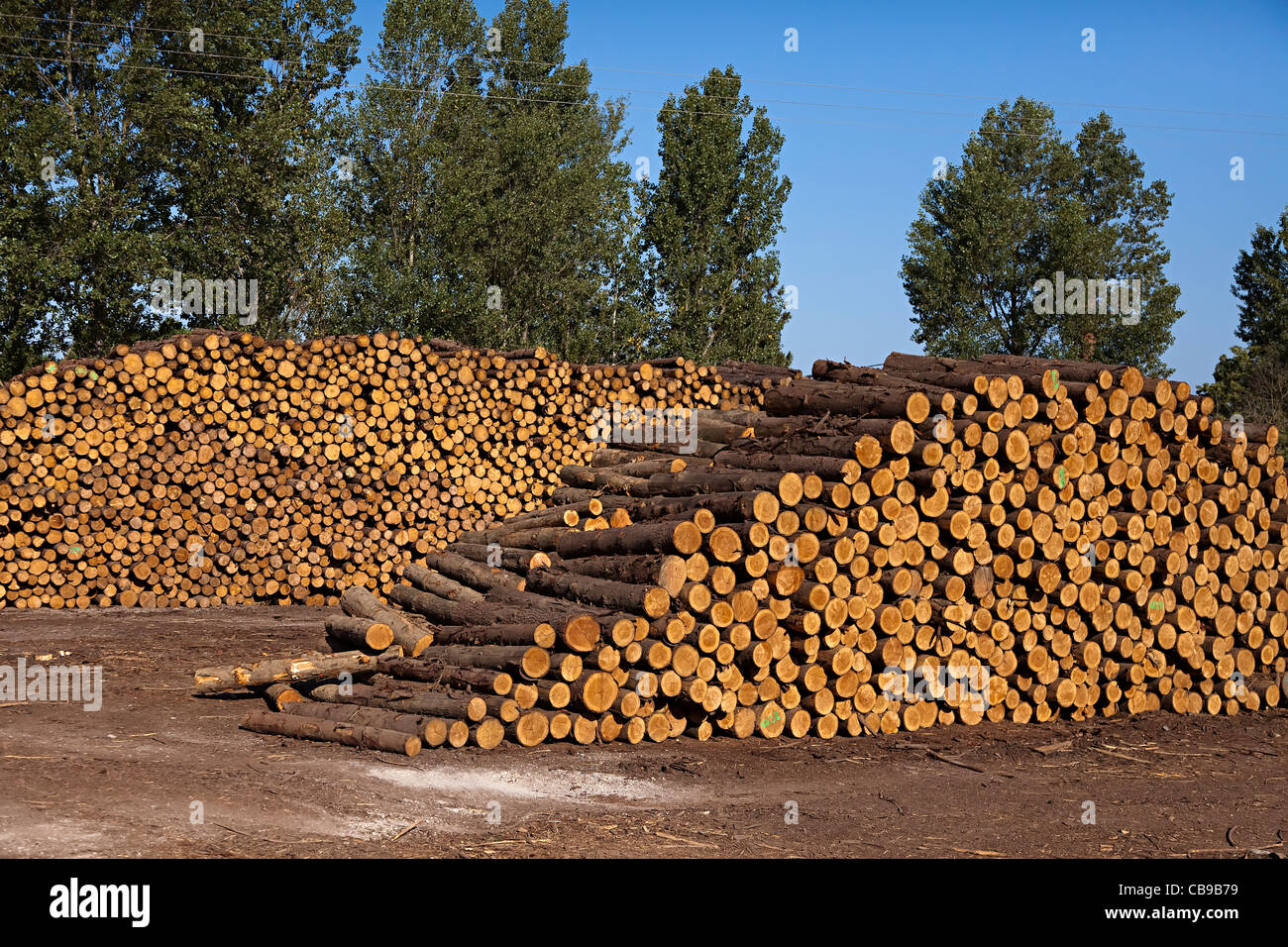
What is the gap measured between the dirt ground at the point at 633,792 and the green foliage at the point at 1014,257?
1087 inches

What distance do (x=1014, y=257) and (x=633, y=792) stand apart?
3352 centimetres

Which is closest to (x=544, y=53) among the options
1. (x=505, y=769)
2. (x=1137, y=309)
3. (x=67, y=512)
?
(x=1137, y=309)

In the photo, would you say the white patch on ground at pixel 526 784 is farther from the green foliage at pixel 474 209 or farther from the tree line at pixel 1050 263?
the tree line at pixel 1050 263

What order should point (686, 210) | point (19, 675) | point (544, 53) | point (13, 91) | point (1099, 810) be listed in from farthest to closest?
1. point (544, 53)
2. point (686, 210)
3. point (13, 91)
4. point (19, 675)
5. point (1099, 810)

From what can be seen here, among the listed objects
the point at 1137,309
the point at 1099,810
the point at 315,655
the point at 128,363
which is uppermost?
the point at 1137,309

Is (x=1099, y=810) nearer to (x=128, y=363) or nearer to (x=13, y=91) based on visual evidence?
(x=128, y=363)

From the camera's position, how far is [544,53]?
3550 cm

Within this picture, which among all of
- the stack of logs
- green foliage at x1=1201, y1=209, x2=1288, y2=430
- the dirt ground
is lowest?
the dirt ground

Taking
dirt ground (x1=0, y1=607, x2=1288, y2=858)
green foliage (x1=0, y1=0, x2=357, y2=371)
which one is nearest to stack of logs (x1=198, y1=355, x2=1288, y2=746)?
dirt ground (x1=0, y1=607, x2=1288, y2=858)

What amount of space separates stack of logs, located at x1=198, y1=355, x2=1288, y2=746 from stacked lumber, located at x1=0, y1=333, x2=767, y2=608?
4.55 meters

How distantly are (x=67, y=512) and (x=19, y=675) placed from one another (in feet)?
15.2

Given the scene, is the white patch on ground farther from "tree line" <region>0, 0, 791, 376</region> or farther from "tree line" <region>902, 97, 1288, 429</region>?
"tree line" <region>902, 97, 1288, 429</region>

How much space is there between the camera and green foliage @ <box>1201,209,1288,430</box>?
125ft

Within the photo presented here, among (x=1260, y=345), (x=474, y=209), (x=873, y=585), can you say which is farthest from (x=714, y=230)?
(x=1260, y=345)
